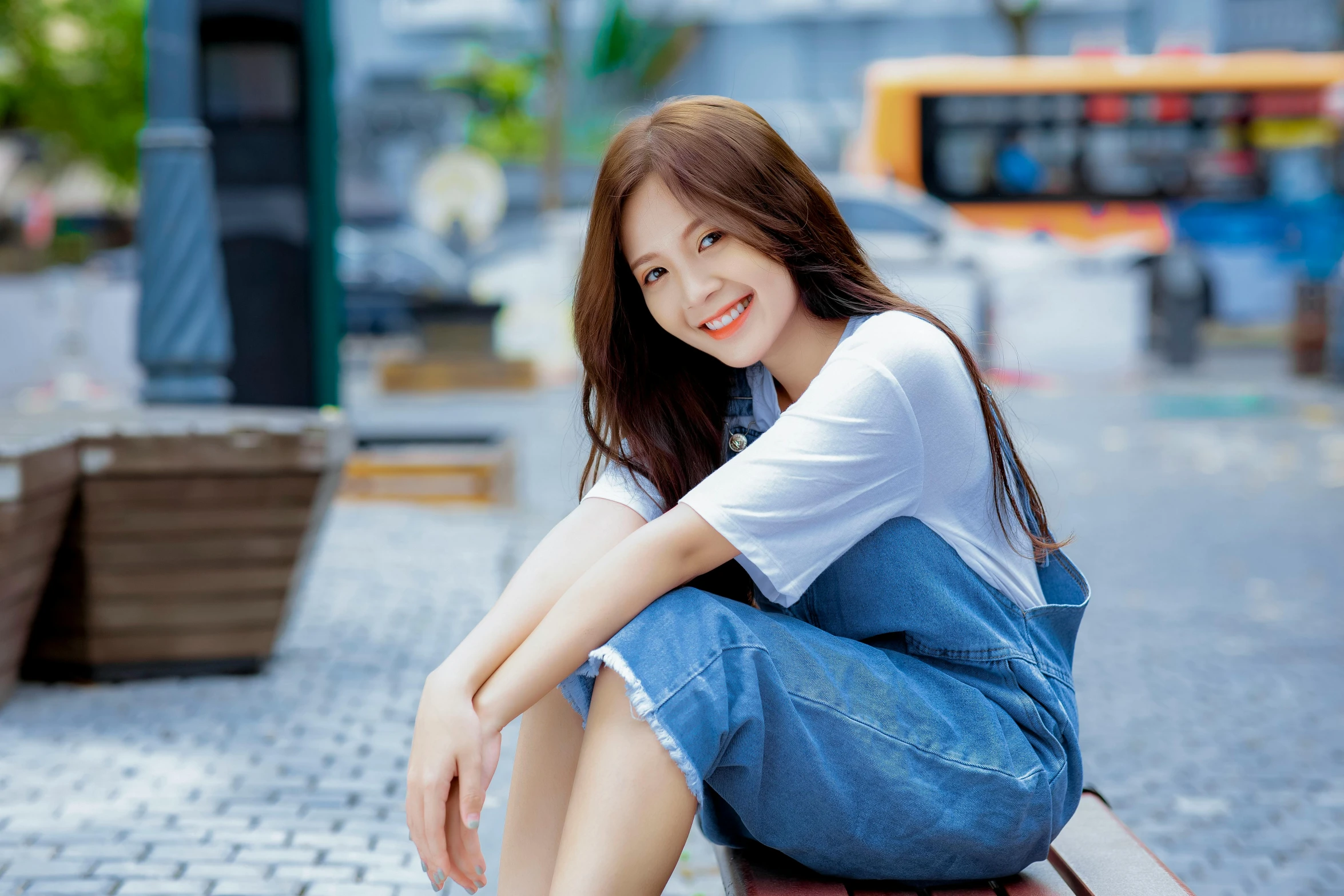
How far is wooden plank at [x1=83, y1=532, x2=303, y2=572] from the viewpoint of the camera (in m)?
3.60

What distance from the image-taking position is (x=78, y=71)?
1920 centimetres

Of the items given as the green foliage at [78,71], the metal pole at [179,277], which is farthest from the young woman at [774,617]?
the green foliage at [78,71]

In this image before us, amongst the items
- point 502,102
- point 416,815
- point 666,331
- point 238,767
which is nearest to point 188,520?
point 238,767

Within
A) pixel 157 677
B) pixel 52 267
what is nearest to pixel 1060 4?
A: pixel 52 267

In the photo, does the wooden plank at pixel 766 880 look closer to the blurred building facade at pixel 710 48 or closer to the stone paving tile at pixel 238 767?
the stone paving tile at pixel 238 767

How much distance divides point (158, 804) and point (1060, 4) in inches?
1208

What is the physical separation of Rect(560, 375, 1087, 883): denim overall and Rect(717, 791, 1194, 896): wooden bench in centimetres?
2

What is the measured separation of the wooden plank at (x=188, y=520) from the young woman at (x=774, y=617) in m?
1.96

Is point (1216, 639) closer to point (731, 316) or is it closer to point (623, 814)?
point (731, 316)

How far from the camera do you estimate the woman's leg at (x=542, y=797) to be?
181 centimetres

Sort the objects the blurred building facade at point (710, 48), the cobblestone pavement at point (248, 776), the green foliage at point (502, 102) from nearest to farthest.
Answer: the cobblestone pavement at point (248, 776) → the green foliage at point (502, 102) → the blurred building facade at point (710, 48)

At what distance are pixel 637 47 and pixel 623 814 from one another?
26.4 metres

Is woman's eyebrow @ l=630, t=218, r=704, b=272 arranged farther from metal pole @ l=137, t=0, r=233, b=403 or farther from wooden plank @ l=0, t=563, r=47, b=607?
metal pole @ l=137, t=0, r=233, b=403

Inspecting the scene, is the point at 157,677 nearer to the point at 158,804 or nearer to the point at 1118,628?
the point at 158,804
